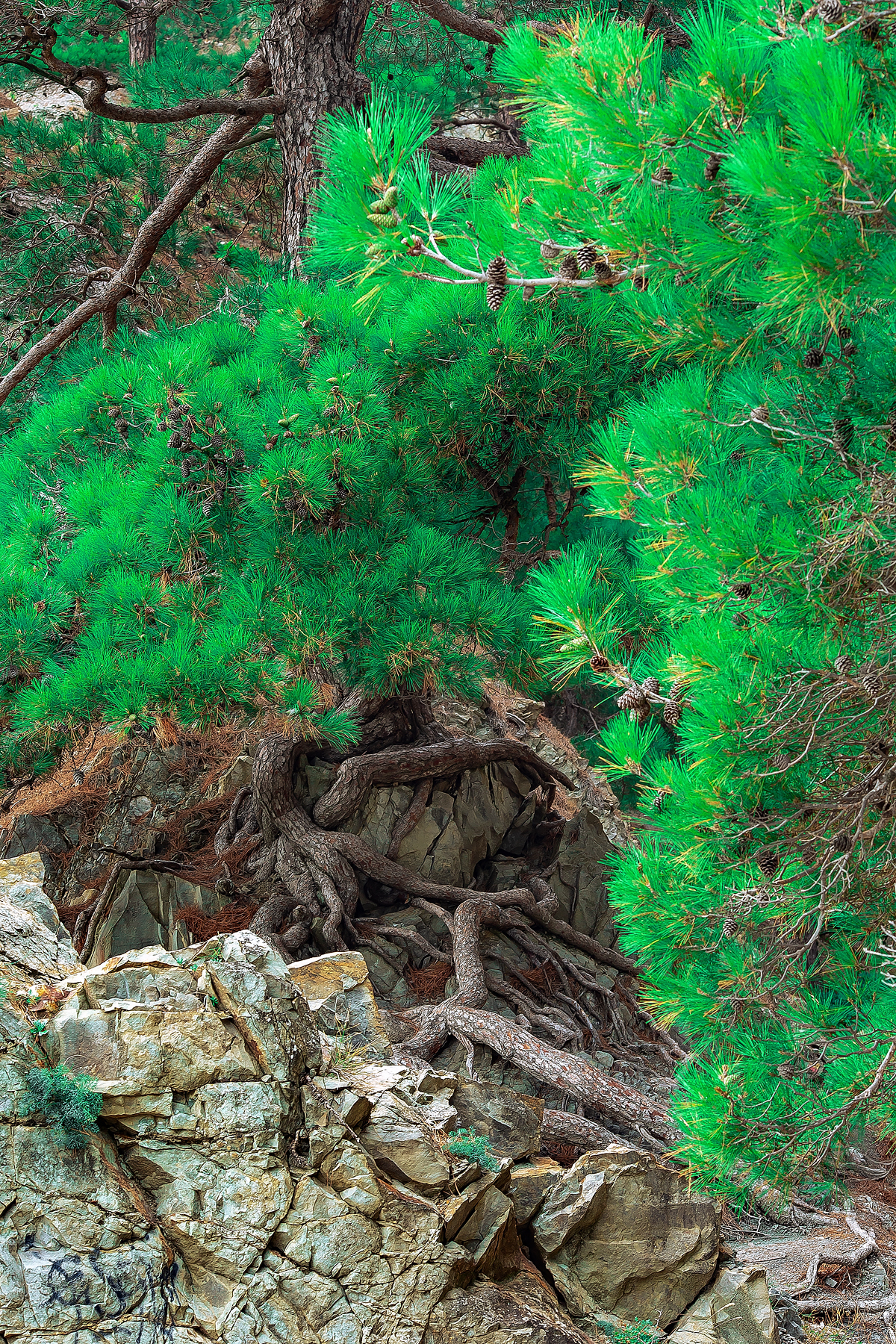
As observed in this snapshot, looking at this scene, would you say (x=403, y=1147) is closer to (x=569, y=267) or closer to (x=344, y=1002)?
(x=344, y=1002)

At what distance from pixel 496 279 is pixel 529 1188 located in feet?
9.87

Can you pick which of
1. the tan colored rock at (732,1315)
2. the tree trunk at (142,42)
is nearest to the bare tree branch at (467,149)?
the tree trunk at (142,42)

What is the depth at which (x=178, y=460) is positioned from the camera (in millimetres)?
3852

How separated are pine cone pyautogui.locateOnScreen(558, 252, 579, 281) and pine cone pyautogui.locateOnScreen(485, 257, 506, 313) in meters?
0.14

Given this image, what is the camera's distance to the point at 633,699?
8.41ft

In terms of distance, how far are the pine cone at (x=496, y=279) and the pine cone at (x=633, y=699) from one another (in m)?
0.99

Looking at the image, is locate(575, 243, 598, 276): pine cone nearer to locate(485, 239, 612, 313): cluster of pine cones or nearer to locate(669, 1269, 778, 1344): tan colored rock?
locate(485, 239, 612, 313): cluster of pine cones

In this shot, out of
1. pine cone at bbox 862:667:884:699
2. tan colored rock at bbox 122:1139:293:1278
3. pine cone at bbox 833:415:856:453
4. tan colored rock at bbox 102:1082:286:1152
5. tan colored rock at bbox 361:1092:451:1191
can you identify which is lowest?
tan colored rock at bbox 361:1092:451:1191

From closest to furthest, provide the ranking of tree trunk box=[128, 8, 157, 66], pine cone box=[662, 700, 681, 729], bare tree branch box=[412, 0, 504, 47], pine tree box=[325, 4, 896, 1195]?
pine tree box=[325, 4, 896, 1195]
pine cone box=[662, 700, 681, 729]
bare tree branch box=[412, 0, 504, 47]
tree trunk box=[128, 8, 157, 66]

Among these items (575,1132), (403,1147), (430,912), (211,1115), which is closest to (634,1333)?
(575,1132)

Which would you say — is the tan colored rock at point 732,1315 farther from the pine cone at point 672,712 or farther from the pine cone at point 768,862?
the pine cone at point 672,712

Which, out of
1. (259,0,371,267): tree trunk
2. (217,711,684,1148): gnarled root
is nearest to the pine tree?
(217,711,684,1148): gnarled root

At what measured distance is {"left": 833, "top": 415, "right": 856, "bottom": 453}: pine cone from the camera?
2.17 m

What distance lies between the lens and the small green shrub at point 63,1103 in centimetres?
270
